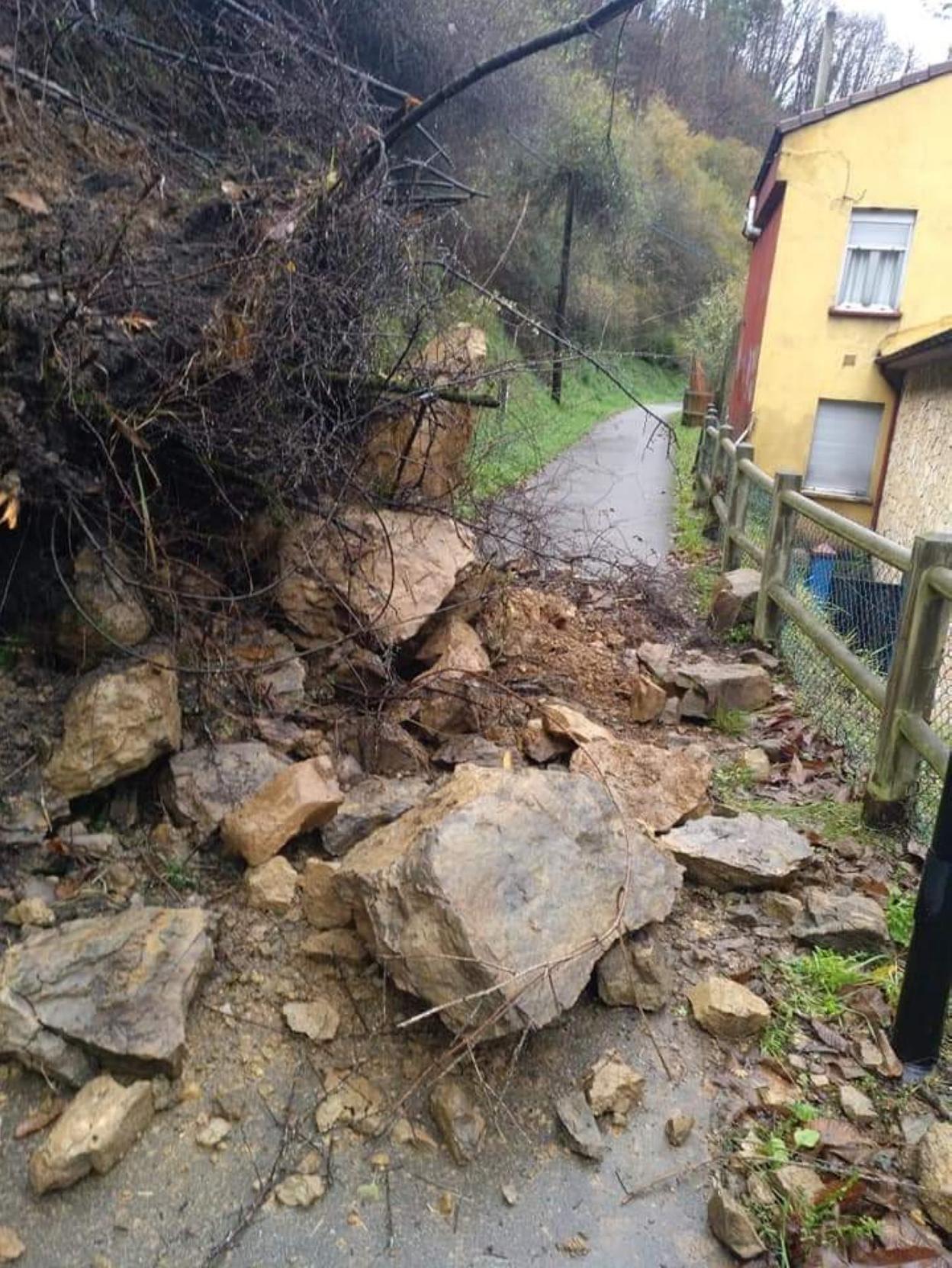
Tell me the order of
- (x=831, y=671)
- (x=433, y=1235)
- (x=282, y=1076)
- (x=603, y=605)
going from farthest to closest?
(x=603, y=605)
(x=831, y=671)
(x=282, y=1076)
(x=433, y=1235)

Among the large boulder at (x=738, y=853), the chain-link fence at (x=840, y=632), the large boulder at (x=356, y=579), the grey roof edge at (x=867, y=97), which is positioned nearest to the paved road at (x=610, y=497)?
the chain-link fence at (x=840, y=632)

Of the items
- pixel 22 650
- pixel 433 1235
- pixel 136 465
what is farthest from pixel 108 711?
pixel 433 1235

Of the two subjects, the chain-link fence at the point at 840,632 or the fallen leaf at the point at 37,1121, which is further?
the chain-link fence at the point at 840,632

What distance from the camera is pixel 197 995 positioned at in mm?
2477

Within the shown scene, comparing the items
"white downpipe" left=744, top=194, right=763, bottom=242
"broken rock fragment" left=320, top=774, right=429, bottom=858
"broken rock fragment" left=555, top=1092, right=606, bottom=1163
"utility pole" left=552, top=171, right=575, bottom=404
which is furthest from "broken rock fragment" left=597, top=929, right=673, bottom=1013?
"utility pole" left=552, top=171, right=575, bottom=404

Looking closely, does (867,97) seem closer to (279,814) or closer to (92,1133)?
(279,814)

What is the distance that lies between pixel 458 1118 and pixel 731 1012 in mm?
822

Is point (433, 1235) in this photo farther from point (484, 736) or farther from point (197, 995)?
point (484, 736)

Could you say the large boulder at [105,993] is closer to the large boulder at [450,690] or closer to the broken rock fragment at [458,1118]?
the broken rock fragment at [458,1118]

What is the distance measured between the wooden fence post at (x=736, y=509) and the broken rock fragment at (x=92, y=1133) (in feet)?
Result: 22.3

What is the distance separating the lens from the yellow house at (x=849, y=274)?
13633mm

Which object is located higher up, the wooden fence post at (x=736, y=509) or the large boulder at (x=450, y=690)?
the wooden fence post at (x=736, y=509)

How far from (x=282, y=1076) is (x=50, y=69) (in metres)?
5.62

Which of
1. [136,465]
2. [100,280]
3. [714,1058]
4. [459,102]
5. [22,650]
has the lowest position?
[714,1058]
